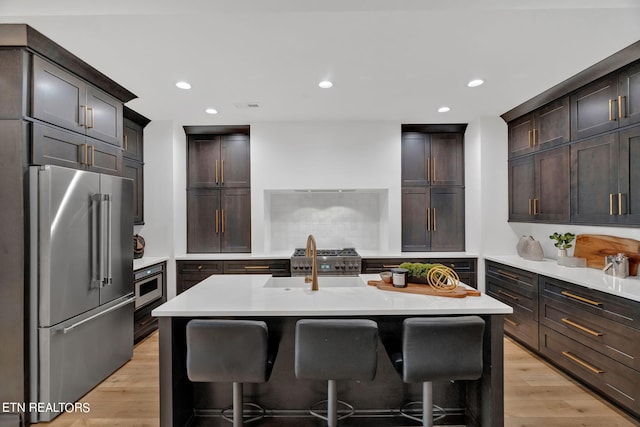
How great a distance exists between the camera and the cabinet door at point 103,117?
2768mm

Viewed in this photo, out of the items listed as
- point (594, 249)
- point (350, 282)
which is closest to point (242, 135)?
point (350, 282)

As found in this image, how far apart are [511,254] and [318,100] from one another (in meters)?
3.18

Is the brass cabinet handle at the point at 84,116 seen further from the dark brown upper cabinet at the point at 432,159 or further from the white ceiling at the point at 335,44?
the dark brown upper cabinet at the point at 432,159

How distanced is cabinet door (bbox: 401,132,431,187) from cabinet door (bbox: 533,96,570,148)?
132 centimetres

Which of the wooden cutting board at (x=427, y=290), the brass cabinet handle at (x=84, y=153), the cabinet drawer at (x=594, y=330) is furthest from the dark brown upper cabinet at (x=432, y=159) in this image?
the brass cabinet handle at (x=84, y=153)

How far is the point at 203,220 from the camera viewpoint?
14.6 feet

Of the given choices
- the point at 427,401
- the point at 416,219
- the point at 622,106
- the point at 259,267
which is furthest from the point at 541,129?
the point at 259,267

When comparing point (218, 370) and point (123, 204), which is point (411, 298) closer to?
point (218, 370)

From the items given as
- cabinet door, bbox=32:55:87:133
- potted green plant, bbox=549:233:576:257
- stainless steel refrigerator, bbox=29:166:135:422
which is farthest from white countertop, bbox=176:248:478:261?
cabinet door, bbox=32:55:87:133

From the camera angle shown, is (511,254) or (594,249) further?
(511,254)

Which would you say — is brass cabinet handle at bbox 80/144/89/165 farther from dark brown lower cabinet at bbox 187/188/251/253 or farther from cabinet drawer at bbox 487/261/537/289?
cabinet drawer at bbox 487/261/537/289

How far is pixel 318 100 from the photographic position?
3.46m

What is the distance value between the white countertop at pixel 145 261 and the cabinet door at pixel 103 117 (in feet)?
4.24

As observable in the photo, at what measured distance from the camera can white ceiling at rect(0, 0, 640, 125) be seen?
1.94 m
